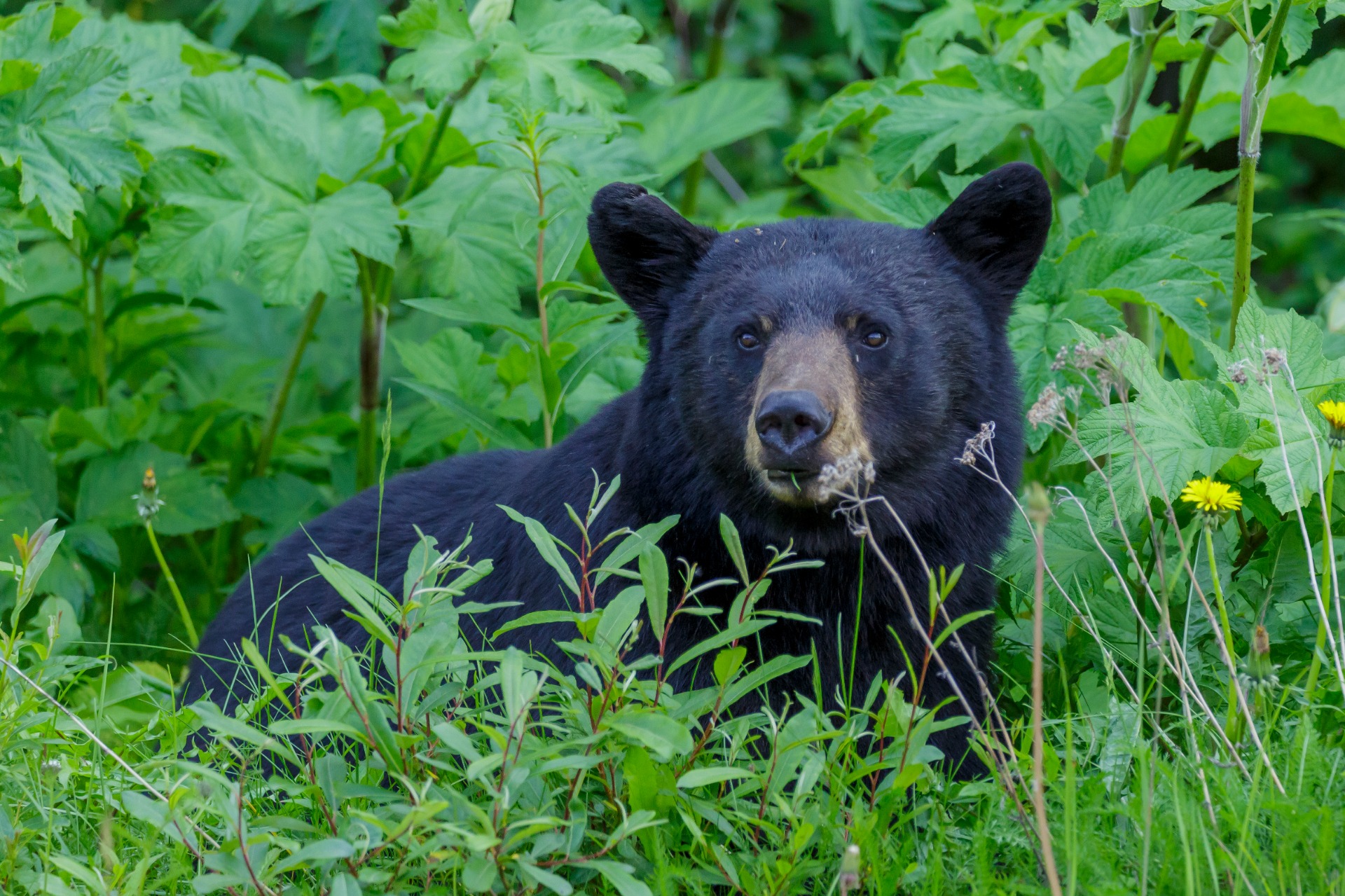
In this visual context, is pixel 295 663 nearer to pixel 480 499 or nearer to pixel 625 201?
pixel 480 499

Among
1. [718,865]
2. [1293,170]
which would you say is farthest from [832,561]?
[1293,170]

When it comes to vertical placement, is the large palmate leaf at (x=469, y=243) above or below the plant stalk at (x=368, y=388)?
above

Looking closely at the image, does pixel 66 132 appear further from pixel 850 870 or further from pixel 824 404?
pixel 850 870

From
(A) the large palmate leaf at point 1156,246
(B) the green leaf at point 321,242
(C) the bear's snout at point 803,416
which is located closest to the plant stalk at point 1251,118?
(A) the large palmate leaf at point 1156,246

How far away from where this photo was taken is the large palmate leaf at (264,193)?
3.60 metres

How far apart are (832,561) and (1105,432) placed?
65cm

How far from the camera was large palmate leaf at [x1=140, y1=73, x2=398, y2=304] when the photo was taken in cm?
360

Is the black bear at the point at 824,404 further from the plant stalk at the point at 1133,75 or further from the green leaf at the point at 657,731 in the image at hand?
the plant stalk at the point at 1133,75

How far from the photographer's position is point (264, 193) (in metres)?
3.75

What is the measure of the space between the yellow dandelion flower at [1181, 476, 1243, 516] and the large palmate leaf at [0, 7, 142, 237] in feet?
8.79

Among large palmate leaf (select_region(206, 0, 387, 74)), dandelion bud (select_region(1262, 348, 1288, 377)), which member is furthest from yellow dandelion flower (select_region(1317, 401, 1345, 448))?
large palmate leaf (select_region(206, 0, 387, 74))

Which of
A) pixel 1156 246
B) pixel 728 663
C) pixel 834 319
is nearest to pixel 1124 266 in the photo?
pixel 1156 246

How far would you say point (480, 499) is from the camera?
3.35 metres

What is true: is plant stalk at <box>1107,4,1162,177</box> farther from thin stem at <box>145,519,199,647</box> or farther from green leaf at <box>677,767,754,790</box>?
thin stem at <box>145,519,199,647</box>
